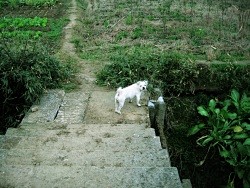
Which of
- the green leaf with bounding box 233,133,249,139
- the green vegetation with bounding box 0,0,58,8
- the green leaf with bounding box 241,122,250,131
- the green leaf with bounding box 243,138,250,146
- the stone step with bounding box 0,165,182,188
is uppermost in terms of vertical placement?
the green vegetation with bounding box 0,0,58,8

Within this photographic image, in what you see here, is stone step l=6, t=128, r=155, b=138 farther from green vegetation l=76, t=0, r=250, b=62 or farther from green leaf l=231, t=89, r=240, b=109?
green vegetation l=76, t=0, r=250, b=62

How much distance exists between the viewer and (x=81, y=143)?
5.19 meters

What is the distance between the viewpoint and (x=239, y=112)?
7.18 metres

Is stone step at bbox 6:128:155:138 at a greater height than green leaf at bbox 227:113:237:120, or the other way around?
stone step at bbox 6:128:155:138

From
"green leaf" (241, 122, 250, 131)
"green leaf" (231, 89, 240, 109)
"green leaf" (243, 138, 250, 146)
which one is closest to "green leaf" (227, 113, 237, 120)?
"green leaf" (241, 122, 250, 131)

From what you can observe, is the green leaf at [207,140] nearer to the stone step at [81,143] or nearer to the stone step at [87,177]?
the stone step at [81,143]

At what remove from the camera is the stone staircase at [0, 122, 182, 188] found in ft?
13.0

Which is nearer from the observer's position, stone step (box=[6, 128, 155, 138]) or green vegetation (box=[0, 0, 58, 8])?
stone step (box=[6, 128, 155, 138])

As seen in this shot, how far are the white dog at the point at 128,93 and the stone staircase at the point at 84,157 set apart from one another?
0.49 meters

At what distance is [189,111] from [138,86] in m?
2.07

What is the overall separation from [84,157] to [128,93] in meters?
1.72

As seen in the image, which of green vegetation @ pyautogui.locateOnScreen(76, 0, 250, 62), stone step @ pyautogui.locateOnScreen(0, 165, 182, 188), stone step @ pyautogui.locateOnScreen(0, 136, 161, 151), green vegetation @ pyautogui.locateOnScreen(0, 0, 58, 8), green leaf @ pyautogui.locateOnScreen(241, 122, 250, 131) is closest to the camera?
stone step @ pyautogui.locateOnScreen(0, 165, 182, 188)

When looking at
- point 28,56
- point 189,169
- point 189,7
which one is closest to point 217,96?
point 189,169

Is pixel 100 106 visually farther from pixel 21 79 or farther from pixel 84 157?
pixel 84 157
